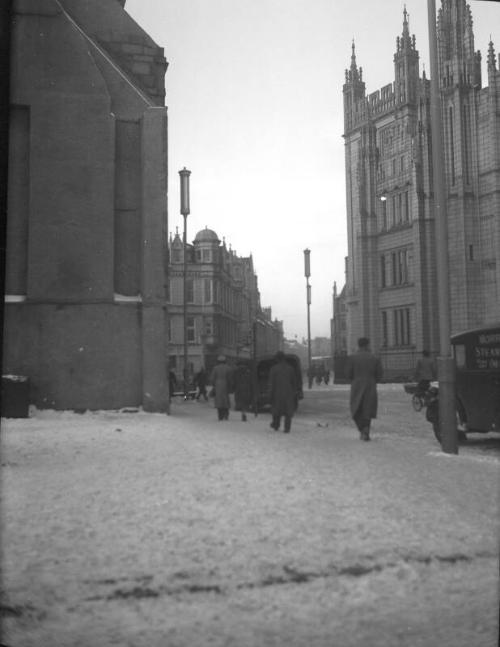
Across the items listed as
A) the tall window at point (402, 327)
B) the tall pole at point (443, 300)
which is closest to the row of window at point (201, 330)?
the tall window at point (402, 327)

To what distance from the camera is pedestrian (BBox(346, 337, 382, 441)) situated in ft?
36.3

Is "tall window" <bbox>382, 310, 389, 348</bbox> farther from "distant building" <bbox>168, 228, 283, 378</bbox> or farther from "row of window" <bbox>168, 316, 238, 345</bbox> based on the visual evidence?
"row of window" <bbox>168, 316, 238, 345</bbox>

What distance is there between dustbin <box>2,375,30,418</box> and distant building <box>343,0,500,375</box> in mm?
34035

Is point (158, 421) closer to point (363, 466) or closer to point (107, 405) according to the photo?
point (107, 405)

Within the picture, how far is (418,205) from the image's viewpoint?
164ft

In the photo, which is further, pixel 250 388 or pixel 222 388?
pixel 250 388

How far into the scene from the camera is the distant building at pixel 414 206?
45.4 m

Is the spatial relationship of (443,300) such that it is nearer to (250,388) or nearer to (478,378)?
(478,378)

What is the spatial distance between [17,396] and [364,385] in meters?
6.51

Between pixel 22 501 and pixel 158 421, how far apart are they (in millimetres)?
7286

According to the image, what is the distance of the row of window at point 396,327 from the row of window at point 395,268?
92.5 inches

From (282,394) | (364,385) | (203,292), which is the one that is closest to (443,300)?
(364,385)

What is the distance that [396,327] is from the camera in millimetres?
52781

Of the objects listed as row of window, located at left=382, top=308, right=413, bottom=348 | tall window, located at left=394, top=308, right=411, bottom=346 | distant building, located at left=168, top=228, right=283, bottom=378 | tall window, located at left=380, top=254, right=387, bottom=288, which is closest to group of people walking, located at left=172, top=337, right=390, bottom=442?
distant building, located at left=168, top=228, right=283, bottom=378
